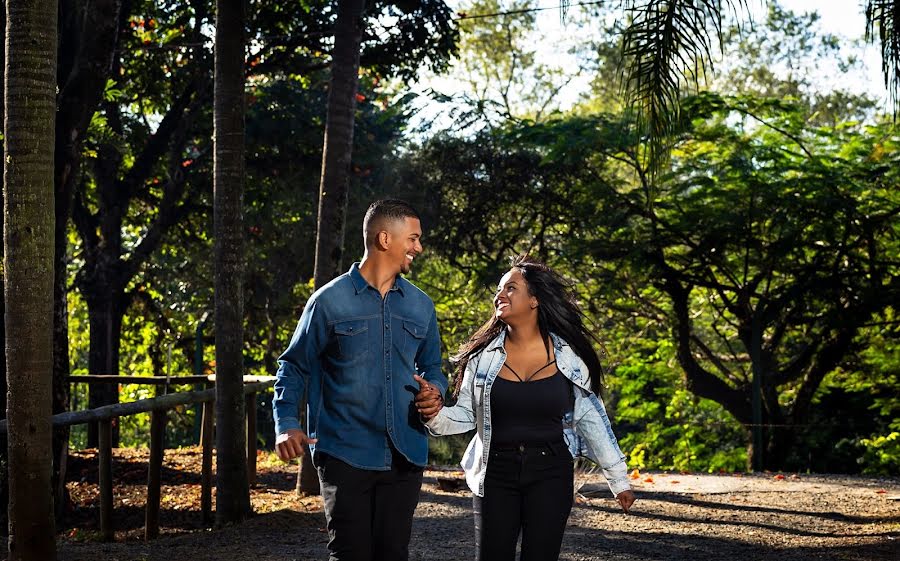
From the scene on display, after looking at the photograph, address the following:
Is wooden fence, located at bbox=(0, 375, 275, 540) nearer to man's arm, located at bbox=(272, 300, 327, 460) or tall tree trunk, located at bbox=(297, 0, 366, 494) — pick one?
tall tree trunk, located at bbox=(297, 0, 366, 494)

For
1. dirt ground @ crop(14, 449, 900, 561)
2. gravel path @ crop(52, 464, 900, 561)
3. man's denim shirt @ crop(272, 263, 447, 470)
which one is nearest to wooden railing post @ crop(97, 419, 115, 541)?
dirt ground @ crop(14, 449, 900, 561)

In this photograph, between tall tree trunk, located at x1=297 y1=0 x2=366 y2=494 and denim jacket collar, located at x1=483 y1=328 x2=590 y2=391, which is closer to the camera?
denim jacket collar, located at x1=483 y1=328 x2=590 y2=391

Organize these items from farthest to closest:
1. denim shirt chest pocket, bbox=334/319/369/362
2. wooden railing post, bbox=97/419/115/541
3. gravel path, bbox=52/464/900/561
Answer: wooden railing post, bbox=97/419/115/541 < gravel path, bbox=52/464/900/561 < denim shirt chest pocket, bbox=334/319/369/362

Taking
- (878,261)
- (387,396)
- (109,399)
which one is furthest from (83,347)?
(387,396)

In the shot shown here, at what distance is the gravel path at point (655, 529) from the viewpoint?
822 cm

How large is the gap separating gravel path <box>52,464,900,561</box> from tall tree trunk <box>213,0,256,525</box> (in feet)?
1.65

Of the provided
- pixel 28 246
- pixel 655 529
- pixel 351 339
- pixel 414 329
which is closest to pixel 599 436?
pixel 414 329

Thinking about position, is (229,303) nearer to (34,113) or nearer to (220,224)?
(220,224)

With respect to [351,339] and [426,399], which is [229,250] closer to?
[351,339]

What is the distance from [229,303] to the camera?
945 cm

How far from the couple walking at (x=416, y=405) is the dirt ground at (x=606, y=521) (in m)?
3.43

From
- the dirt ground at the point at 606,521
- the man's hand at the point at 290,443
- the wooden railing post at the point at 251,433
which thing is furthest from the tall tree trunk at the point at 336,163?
the man's hand at the point at 290,443

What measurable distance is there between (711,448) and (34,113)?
18946 mm

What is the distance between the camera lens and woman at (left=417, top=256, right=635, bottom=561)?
4.74m
